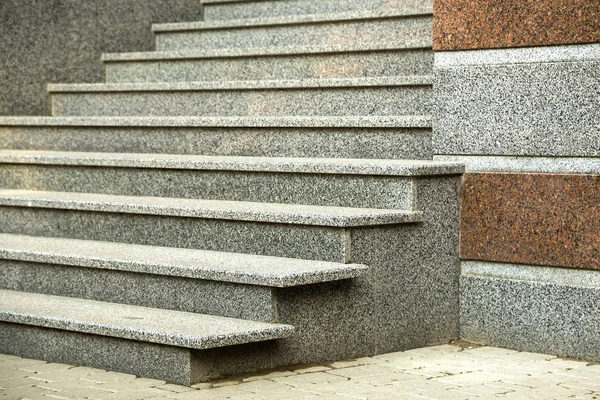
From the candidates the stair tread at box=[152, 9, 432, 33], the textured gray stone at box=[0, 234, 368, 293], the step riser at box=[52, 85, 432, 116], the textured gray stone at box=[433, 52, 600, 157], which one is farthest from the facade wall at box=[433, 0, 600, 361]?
the stair tread at box=[152, 9, 432, 33]

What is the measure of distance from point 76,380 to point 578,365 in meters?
2.10

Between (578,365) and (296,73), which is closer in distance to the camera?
(578,365)

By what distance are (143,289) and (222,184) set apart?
2.56ft

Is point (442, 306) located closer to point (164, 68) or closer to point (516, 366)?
point (516, 366)

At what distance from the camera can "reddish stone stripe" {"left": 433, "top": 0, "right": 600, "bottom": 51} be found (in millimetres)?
4816

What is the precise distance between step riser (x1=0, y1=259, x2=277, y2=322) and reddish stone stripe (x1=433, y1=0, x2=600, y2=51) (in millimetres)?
1622

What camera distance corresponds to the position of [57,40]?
7.31 metres

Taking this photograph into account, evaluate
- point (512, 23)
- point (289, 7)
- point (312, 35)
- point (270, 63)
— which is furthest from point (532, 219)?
point (289, 7)

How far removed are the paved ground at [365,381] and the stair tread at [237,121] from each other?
114 centimetres

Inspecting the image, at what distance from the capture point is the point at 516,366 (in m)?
4.70

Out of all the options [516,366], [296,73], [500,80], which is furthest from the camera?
[296,73]

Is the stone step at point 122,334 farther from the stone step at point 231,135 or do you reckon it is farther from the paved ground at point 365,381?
the stone step at point 231,135

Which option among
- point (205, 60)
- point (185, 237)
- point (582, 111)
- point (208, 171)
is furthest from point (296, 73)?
point (582, 111)

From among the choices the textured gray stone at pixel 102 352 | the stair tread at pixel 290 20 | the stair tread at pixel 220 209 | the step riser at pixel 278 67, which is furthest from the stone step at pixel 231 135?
the textured gray stone at pixel 102 352
